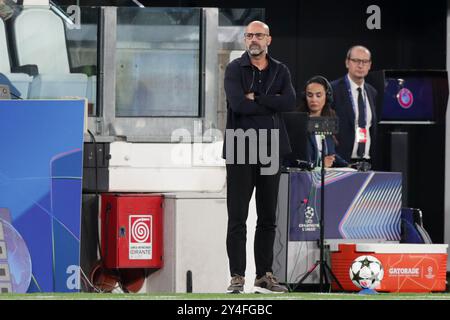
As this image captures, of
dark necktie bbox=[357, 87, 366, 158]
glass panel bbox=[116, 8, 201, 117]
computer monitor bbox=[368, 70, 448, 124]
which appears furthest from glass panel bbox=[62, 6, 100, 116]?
computer monitor bbox=[368, 70, 448, 124]

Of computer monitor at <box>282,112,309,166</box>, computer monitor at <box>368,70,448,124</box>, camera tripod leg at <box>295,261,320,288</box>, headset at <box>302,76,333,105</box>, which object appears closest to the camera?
camera tripod leg at <box>295,261,320,288</box>

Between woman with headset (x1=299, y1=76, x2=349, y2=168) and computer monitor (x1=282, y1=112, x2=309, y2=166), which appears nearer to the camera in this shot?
computer monitor (x1=282, y1=112, x2=309, y2=166)

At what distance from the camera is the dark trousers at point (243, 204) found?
640 centimetres

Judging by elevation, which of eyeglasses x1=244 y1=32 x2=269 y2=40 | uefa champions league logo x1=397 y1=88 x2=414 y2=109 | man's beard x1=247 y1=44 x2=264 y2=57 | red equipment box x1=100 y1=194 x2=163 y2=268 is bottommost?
red equipment box x1=100 y1=194 x2=163 y2=268

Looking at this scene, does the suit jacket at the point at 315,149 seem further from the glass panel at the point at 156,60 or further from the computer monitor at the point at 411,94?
the computer monitor at the point at 411,94

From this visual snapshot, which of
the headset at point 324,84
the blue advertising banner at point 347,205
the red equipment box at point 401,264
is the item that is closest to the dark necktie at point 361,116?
the headset at point 324,84

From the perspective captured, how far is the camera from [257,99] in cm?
640

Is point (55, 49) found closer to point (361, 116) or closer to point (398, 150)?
point (361, 116)

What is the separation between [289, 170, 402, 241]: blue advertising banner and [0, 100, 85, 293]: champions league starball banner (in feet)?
6.20

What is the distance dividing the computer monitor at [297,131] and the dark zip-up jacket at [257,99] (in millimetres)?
1522

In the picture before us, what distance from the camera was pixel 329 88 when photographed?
860cm

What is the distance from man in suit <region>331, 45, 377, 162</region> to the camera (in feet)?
29.3

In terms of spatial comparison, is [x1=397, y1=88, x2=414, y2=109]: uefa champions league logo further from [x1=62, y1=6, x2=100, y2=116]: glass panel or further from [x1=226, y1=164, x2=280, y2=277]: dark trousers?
[x1=226, y1=164, x2=280, y2=277]: dark trousers

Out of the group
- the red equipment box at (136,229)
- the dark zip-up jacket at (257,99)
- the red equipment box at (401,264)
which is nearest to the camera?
the dark zip-up jacket at (257,99)
